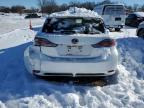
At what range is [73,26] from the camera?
745 centimetres

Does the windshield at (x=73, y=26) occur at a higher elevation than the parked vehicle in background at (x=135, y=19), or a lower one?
higher

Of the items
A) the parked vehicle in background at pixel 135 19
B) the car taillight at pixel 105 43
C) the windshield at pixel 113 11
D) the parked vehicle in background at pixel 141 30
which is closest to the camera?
the car taillight at pixel 105 43

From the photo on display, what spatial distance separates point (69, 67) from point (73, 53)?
0.29 meters

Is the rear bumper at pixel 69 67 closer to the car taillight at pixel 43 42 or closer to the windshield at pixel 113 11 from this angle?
the car taillight at pixel 43 42

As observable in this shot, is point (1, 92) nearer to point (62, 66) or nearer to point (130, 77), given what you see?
point (62, 66)

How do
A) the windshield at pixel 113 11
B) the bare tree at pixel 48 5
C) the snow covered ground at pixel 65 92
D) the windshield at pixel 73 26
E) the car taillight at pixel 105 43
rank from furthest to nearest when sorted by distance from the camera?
the bare tree at pixel 48 5
the windshield at pixel 113 11
the windshield at pixel 73 26
the car taillight at pixel 105 43
the snow covered ground at pixel 65 92

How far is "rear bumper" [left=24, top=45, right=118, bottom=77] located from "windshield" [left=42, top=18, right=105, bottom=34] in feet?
2.15

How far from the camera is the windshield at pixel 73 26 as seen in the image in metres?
7.11

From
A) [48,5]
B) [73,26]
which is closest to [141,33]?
[73,26]

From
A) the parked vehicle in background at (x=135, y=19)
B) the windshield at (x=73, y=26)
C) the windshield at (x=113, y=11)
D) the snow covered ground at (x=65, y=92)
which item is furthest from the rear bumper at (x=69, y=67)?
the parked vehicle in background at (x=135, y=19)

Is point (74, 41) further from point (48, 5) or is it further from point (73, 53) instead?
point (48, 5)

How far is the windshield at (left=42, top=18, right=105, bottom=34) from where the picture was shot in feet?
23.3

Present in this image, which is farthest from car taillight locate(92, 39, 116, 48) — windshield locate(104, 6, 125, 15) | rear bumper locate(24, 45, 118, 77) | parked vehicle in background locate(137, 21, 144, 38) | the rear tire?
windshield locate(104, 6, 125, 15)

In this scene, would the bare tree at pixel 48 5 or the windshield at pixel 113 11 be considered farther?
the bare tree at pixel 48 5
